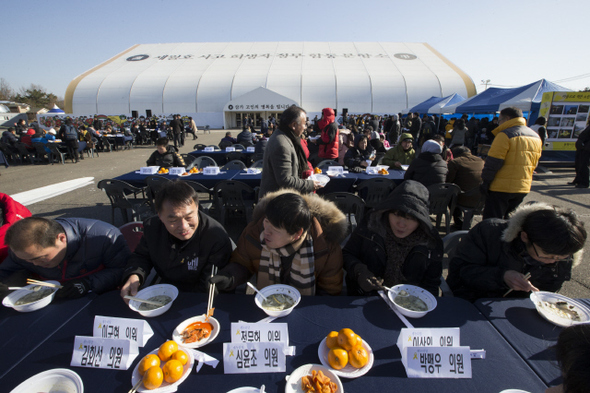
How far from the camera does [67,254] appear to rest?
6.23ft

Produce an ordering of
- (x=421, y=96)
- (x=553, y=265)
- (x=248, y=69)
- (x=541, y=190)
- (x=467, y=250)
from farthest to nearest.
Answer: (x=248, y=69)
(x=421, y=96)
(x=541, y=190)
(x=467, y=250)
(x=553, y=265)

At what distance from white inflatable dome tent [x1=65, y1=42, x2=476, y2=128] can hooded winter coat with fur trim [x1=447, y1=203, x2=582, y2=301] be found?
30682 mm

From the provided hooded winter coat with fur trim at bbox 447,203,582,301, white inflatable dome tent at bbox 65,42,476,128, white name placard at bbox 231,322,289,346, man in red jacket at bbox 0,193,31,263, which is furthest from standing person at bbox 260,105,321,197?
white inflatable dome tent at bbox 65,42,476,128

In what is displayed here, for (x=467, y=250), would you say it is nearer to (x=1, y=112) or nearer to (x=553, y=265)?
(x=553, y=265)

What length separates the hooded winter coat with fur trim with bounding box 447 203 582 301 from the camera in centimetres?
179

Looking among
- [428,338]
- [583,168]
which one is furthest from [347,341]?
[583,168]

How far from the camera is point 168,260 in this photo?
80.0 inches

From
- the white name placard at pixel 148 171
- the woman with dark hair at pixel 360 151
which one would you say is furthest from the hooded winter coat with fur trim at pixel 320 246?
the white name placard at pixel 148 171

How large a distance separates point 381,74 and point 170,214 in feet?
124

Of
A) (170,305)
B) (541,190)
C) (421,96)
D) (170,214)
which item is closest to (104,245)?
(170,214)

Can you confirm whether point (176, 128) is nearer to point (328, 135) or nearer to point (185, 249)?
point (328, 135)

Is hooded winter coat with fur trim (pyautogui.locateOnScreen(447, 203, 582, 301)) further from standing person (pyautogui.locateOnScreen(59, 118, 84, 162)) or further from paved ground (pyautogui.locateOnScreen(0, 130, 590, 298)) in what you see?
standing person (pyautogui.locateOnScreen(59, 118, 84, 162))

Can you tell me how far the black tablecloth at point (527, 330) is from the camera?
1216 millimetres

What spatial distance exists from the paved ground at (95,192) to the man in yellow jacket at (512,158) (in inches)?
50.9
